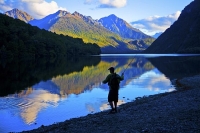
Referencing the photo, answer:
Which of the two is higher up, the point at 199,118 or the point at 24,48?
the point at 24,48

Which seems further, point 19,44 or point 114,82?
point 19,44

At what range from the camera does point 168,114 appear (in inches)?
704

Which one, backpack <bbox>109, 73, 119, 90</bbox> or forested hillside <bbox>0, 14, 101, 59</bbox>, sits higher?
forested hillside <bbox>0, 14, 101, 59</bbox>

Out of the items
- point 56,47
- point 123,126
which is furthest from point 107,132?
point 56,47

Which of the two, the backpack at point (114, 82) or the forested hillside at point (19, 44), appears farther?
the forested hillside at point (19, 44)

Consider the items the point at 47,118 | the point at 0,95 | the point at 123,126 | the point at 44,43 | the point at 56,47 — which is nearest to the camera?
the point at 123,126

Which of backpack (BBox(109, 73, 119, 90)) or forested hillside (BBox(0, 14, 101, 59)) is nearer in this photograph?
backpack (BBox(109, 73, 119, 90))

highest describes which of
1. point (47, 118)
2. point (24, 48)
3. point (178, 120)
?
point (24, 48)

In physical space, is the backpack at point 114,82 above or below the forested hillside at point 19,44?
below

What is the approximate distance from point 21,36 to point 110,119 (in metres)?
128

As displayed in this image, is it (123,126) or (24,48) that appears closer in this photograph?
(123,126)

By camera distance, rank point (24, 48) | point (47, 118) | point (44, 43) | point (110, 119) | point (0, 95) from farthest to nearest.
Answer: point (44, 43)
point (24, 48)
point (0, 95)
point (47, 118)
point (110, 119)

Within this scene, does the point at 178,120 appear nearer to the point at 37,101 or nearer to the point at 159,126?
the point at 159,126

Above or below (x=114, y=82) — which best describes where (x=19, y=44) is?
above
